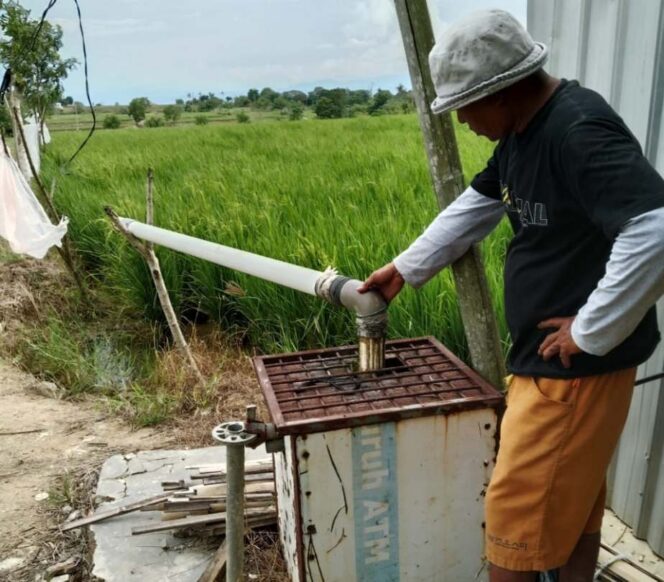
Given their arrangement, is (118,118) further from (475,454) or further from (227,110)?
(475,454)

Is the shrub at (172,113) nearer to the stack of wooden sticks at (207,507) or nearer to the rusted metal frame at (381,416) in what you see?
the stack of wooden sticks at (207,507)

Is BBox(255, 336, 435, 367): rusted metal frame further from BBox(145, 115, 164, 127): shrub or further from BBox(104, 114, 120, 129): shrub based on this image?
BBox(104, 114, 120, 129): shrub

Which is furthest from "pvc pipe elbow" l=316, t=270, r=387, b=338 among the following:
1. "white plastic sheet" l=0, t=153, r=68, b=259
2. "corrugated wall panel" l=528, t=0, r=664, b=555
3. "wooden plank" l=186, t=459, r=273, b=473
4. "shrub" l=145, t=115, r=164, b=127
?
"shrub" l=145, t=115, r=164, b=127

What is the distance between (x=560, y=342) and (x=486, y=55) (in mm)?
573

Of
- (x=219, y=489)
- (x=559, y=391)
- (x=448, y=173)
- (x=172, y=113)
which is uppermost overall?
(x=172, y=113)

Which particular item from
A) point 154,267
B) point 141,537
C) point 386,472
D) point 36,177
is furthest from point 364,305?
point 36,177

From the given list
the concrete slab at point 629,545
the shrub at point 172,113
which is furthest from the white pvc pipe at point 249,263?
the shrub at point 172,113

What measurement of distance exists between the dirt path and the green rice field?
38.5 inches

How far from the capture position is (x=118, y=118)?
25.3 meters

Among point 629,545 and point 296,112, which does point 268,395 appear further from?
point 296,112

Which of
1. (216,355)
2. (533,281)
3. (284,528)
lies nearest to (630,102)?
(533,281)

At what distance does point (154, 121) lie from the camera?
77.7 feet

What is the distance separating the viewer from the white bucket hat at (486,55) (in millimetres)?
1318

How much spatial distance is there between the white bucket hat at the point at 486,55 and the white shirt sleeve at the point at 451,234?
1.42ft
